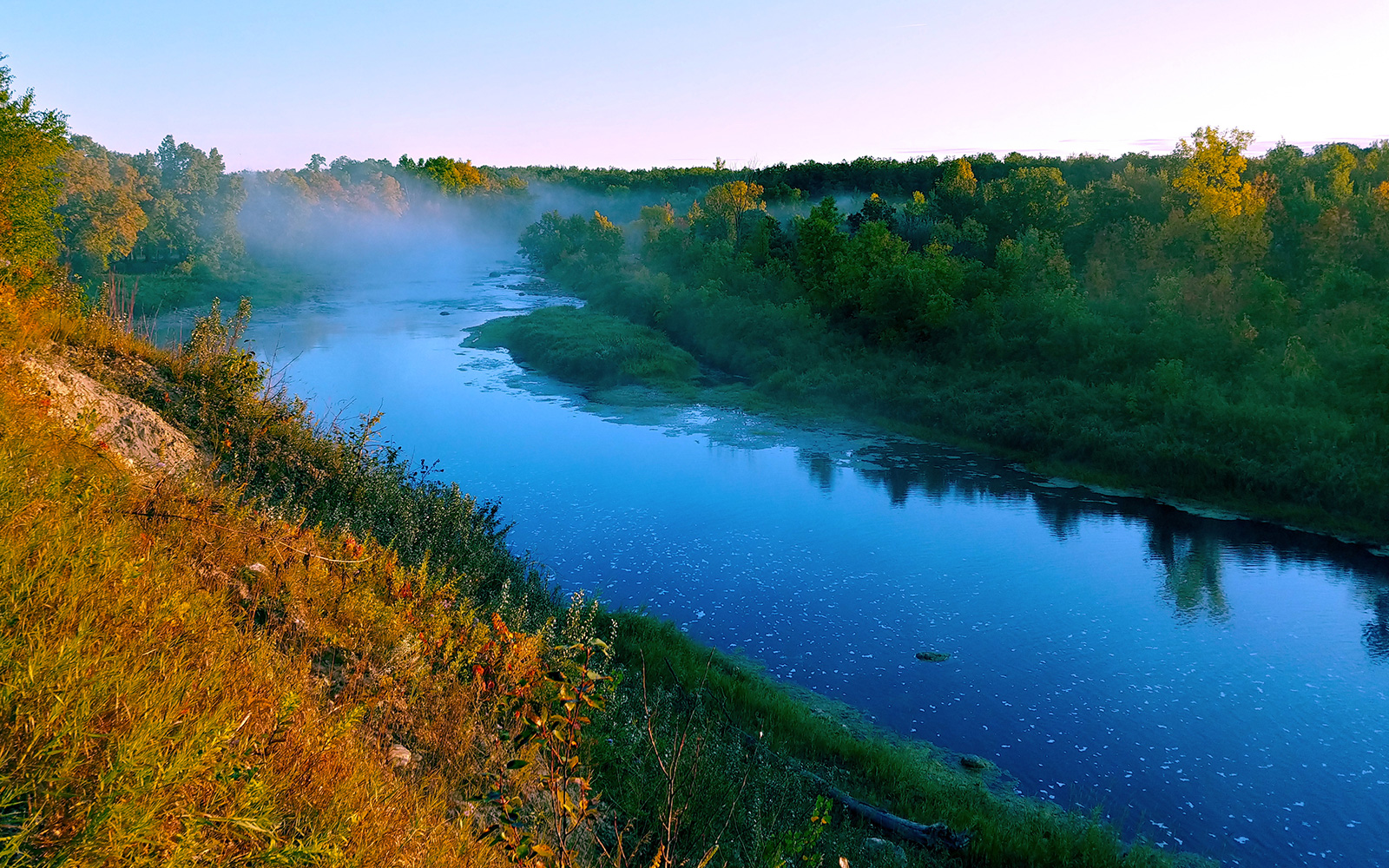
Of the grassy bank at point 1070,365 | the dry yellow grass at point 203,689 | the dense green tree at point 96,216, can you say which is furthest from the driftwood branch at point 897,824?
the dense green tree at point 96,216

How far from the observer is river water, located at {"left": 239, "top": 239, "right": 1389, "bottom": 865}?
10.9 meters

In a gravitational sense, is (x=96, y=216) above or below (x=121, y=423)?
above

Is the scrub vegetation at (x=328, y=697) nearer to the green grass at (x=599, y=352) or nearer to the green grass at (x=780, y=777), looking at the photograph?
the green grass at (x=780, y=777)

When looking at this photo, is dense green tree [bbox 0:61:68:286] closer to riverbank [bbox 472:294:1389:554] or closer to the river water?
the river water

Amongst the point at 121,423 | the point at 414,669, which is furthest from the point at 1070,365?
→ the point at 121,423

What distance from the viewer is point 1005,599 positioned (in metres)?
16.3

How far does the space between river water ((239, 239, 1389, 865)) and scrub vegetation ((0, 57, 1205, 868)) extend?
145 cm

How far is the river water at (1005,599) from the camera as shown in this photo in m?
10.9

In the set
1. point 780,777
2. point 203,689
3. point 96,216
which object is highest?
point 96,216

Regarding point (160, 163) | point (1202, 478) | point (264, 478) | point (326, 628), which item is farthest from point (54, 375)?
point (160, 163)

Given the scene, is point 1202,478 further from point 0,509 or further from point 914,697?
point 0,509

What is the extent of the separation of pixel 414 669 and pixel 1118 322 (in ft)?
100

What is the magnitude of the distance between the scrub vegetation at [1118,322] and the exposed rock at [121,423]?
2329 centimetres

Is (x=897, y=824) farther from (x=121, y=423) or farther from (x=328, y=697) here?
(x=121, y=423)
